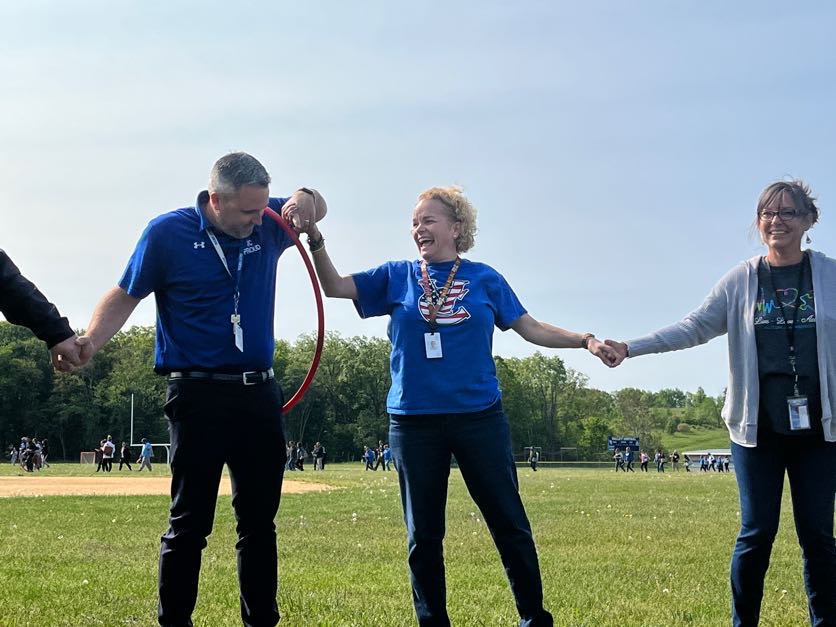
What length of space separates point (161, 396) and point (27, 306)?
84679 mm

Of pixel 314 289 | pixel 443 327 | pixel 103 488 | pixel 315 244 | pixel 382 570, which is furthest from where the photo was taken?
pixel 103 488

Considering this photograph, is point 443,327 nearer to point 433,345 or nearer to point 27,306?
point 433,345

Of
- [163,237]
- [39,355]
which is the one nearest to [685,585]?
[163,237]

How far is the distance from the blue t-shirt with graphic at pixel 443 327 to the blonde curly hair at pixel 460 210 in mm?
124

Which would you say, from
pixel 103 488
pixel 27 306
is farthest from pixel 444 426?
pixel 103 488

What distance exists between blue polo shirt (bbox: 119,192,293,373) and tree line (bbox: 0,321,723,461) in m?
70.5

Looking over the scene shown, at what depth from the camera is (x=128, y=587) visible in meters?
6.71

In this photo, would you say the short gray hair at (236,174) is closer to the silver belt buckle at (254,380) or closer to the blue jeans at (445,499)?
the silver belt buckle at (254,380)

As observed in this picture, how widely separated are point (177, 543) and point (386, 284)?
1.77 metres

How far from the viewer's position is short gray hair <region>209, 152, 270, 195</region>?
4531mm

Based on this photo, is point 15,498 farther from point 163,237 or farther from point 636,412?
point 636,412

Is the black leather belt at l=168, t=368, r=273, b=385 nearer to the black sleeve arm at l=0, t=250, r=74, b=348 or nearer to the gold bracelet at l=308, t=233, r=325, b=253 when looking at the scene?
the black sleeve arm at l=0, t=250, r=74, b=348

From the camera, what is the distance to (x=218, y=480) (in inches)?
181

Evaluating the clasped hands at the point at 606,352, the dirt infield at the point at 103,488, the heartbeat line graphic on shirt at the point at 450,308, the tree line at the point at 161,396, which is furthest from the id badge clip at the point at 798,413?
the tree line at the point at 161,396
